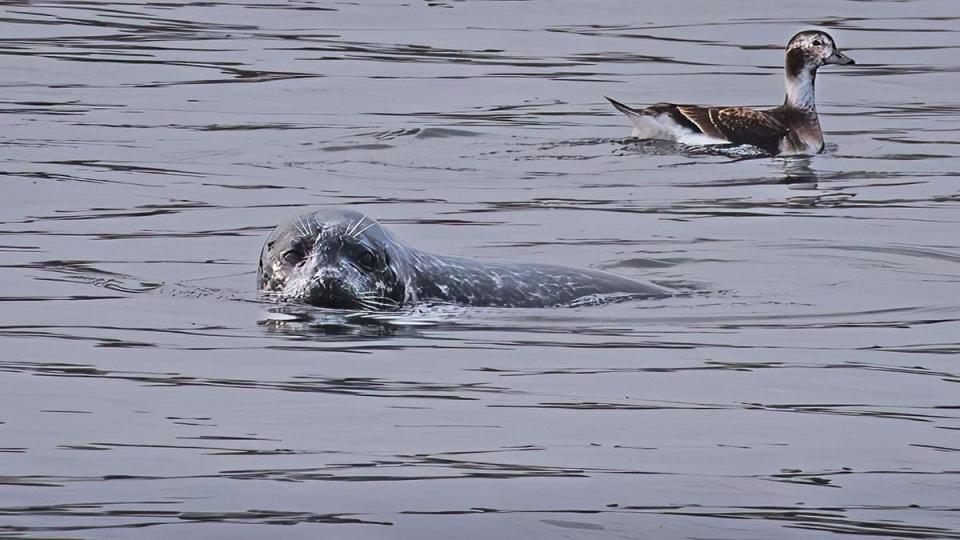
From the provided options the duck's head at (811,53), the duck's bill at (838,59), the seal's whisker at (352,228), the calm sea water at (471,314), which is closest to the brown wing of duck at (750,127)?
the calm sea water at (471,314)

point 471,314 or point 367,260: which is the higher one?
point 367,260

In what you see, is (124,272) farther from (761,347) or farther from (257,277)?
(761,347)

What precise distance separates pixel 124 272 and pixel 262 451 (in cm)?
466

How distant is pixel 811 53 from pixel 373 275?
10605 millimetres

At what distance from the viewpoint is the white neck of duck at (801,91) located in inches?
760

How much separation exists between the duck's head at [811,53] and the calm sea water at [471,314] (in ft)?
2.15

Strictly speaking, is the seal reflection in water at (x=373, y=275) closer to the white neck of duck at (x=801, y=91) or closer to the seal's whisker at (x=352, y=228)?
the seal's whisker at (x=352, y=228)

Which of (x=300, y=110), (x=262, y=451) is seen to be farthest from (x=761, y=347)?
(x=300, y=110)

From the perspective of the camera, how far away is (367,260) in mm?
10242

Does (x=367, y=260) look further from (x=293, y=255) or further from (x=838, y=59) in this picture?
(x=838, y=59)

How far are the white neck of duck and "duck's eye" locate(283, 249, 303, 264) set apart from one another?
379 inches

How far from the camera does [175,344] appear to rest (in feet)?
30.0

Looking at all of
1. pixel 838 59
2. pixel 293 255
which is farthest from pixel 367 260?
pixel 838 59

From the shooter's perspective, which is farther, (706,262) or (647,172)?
(647,172)
